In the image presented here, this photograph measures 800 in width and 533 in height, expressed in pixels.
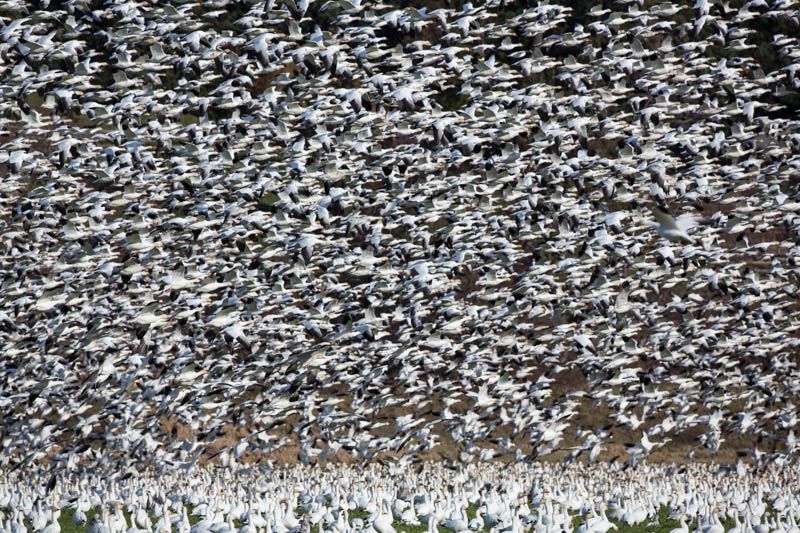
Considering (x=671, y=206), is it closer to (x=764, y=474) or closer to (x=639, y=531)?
(x=764, y=474)

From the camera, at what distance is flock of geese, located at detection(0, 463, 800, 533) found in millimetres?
26141

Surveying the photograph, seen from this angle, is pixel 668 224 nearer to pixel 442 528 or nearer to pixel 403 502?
pixel 442 528

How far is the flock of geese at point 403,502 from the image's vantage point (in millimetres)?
26141

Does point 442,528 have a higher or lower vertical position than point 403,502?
higher

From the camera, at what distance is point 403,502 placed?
104ft

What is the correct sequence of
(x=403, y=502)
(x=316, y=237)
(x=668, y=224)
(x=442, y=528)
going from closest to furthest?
(x=668, y=224), (x=442, y=528), (x=403, y=502), (x=316, y=237)

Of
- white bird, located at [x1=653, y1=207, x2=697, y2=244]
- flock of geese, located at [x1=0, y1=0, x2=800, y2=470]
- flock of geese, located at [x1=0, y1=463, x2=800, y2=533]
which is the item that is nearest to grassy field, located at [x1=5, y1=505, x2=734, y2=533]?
flock of geese, located at [x1=0, y1=463, x2=800, y2=533]

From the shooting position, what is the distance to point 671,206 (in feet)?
217

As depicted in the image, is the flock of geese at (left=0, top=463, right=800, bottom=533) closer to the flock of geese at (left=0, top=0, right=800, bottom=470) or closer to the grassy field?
the grassy field

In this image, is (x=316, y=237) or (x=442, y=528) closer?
(x=442, y=528)

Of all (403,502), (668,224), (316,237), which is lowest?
(403,502)

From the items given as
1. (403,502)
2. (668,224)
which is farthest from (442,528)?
(668,224)

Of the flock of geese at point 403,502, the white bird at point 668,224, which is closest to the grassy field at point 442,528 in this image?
the flock of geese at point 403,502

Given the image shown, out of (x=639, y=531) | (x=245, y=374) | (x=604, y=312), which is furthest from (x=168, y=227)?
(x=639, y=531)
